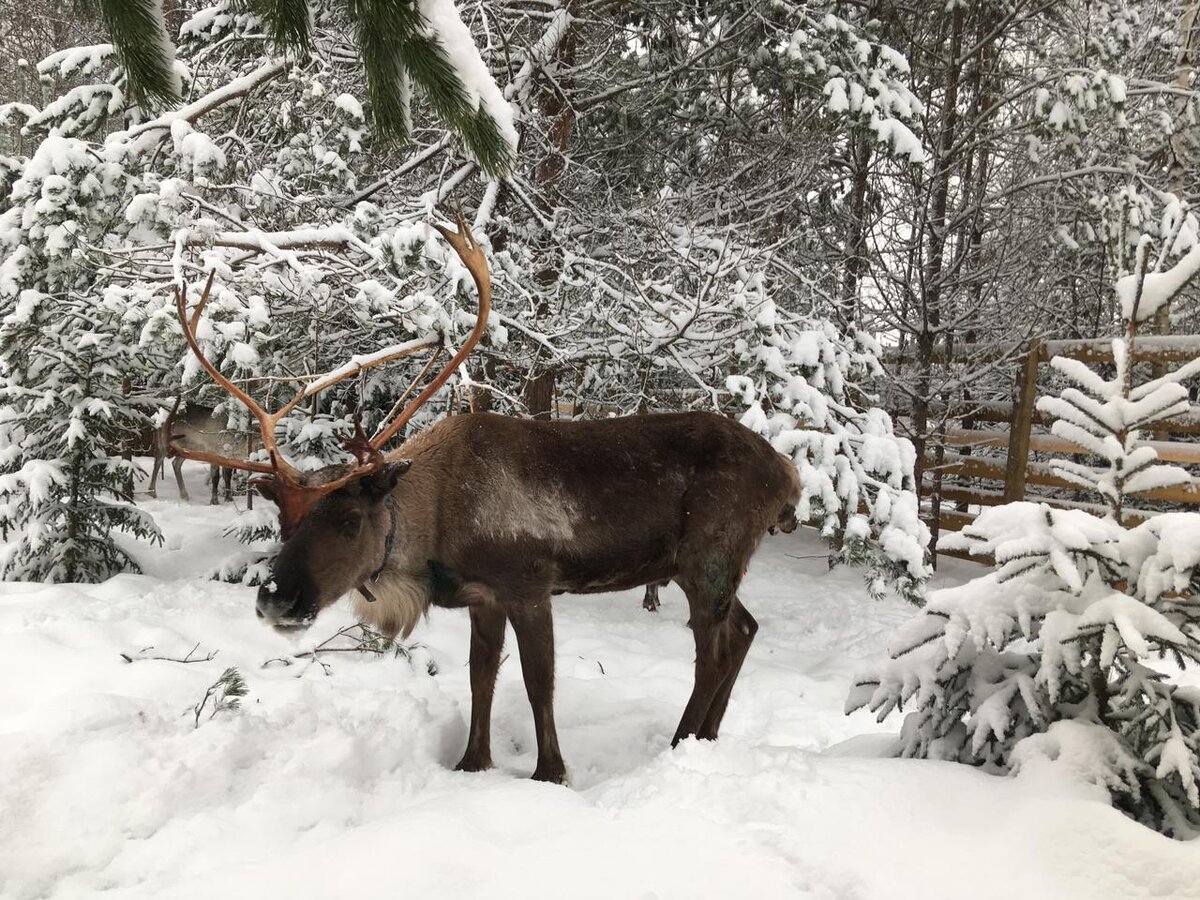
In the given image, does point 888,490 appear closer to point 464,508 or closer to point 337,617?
point 464,508

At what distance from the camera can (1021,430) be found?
8289 millimetres

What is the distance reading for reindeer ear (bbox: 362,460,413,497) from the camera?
10.0 ft

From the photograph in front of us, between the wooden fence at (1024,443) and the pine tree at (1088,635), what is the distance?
14.9 ft

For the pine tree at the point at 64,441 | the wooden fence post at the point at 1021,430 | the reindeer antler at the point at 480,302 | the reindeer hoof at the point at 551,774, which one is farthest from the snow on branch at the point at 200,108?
the wooden fence post at the point at 1021,430

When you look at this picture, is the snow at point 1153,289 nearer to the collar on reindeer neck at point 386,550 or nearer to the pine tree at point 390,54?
the pine tree at point 390,54

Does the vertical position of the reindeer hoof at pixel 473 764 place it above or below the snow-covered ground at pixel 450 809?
below

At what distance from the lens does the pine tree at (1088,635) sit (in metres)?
2.09

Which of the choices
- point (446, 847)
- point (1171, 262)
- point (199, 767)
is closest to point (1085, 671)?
point (446, 847)

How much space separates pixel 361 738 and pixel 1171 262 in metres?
7.62

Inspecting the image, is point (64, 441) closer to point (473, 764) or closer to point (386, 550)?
point (386, 550)

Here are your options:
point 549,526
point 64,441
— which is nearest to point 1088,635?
point 549,526

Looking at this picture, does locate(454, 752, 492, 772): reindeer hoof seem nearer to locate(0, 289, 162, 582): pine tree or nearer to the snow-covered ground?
the snow-covered ground

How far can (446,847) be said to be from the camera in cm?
198

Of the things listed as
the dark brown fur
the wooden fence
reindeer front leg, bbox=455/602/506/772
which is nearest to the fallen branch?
the dark brown fur
